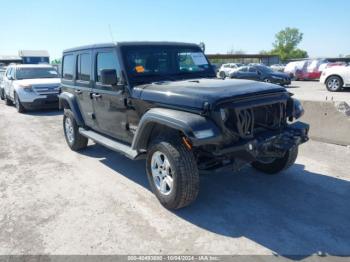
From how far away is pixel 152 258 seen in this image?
120 inches

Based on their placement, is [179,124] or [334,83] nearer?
[179,124]

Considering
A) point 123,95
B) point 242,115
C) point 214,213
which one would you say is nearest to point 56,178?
point 123,95

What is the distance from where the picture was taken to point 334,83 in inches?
647

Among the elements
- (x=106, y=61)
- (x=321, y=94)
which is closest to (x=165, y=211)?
(x=106, y=61)

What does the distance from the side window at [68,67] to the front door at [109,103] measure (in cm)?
120

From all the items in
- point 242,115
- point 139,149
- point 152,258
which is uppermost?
point 242,115

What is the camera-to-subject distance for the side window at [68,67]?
21.0 feet

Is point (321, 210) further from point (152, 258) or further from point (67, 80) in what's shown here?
point (67, 80)

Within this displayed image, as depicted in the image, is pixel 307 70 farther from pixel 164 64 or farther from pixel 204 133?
pixel 204 133

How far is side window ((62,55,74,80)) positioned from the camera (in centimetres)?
639

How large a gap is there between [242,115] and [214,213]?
3.96 feet

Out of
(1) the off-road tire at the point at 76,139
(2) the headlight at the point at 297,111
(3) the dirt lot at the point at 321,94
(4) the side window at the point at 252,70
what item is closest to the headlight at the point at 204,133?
(2) the headlight at the point at 297,111

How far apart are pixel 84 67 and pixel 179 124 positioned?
3.08 m

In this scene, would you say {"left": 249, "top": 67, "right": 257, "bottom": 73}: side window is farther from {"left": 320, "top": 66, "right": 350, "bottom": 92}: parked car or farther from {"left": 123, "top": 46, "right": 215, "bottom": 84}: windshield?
{"left": 123, "top": 46, "right": 215, "bottom": 84}: windshield
